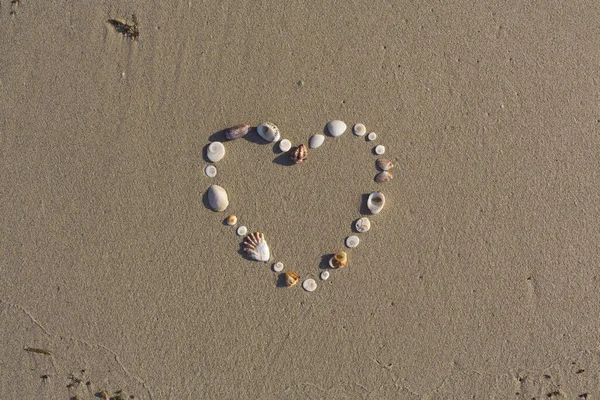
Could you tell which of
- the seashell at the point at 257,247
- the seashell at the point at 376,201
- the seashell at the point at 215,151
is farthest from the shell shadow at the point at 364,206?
the seashell at the point at 215,151

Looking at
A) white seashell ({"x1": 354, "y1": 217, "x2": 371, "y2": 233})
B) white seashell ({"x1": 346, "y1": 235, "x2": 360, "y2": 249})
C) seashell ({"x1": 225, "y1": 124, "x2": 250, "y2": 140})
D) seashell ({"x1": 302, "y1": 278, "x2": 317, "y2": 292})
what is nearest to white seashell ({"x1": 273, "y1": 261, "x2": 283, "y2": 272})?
seashell ({"x1": 302, "y1": 278, "x2": 317, "y2": 292})

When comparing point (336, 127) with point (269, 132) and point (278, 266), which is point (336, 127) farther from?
point (278, 266)

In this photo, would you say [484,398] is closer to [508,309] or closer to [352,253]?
[508,309]

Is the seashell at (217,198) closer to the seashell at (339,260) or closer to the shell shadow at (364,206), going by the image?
the seashell at (339,260)

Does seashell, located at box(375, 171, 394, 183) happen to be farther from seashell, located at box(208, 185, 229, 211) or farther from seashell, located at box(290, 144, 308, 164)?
seashell, located at box(208, 185, 229, 211)

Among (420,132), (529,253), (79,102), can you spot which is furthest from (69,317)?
(529,253)

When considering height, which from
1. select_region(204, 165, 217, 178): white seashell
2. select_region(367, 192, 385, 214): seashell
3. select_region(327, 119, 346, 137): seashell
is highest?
select_region(327, 119, 346, 137): seashell

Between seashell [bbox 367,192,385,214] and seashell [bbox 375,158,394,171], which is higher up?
Result: seashell [bbox 375,158,394,171]

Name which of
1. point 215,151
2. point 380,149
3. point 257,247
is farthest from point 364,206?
point 215,151
